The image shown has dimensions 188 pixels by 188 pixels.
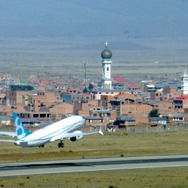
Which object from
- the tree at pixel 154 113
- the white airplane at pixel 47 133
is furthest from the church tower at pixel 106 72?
the white airplane at pixel 47 133

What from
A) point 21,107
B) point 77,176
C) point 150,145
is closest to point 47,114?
point 21,107

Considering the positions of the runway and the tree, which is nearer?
the runway

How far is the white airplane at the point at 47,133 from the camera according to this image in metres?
60.6

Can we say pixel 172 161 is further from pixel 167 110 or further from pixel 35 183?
pixel 167 110

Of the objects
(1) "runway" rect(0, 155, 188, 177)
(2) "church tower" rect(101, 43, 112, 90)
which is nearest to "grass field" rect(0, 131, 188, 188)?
(1) "runway" rect(0, 155, 188, 177)

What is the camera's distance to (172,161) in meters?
52.2

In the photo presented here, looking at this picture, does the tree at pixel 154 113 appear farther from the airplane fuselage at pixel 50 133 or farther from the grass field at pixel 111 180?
the grass field at pixel 111 180

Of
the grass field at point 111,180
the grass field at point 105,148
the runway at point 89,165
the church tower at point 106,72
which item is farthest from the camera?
the church tower at point 106,72

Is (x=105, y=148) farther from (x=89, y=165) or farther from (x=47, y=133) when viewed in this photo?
(x=89, y=165)

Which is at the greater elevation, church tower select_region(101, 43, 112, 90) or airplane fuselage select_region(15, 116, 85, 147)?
church tower select_region(101, 43, 112, 90)

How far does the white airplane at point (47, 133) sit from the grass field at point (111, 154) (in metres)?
0.53

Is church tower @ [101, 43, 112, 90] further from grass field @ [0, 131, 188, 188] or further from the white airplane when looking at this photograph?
the white airplane

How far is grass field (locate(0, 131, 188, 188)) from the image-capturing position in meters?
43.0

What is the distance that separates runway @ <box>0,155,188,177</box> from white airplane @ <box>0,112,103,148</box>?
7867mm
